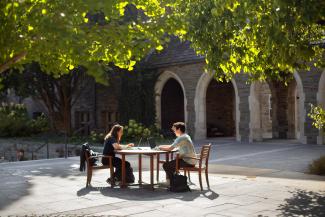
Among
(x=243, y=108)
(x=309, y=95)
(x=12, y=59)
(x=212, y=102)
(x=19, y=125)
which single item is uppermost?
(x=212, y=102)

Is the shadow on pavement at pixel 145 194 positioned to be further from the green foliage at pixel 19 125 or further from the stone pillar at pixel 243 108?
the green foliage at pixel 19 125

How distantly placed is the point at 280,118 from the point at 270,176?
11.7 meters

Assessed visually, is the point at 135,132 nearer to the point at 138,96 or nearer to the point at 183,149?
the point at 138,96

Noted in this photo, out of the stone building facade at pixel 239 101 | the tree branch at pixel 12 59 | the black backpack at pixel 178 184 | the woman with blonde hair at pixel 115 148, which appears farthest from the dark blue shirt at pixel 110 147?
the stone building facade at pixel 239 101

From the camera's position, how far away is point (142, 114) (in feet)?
74.4

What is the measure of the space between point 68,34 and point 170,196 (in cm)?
394

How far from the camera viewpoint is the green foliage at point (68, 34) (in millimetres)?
5164

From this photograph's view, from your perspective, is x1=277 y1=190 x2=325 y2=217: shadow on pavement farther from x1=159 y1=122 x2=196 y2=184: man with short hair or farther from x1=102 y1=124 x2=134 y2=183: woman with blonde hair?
x1=102 y1=124 x2=134 y2=183: woman with blonde hair

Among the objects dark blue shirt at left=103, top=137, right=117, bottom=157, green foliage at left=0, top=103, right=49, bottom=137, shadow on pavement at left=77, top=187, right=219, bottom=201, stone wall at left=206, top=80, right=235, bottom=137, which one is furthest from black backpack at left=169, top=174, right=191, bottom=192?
green foliage at left=0, top=103, right=49, bottom=137

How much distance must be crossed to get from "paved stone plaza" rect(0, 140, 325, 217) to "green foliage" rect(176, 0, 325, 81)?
210 cm

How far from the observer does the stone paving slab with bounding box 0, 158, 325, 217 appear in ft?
22.4

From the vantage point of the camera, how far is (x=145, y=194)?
27.0 ft

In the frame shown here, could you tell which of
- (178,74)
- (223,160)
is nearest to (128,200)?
(223,160)

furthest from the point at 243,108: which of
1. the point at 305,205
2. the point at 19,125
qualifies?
the point at 19,125
